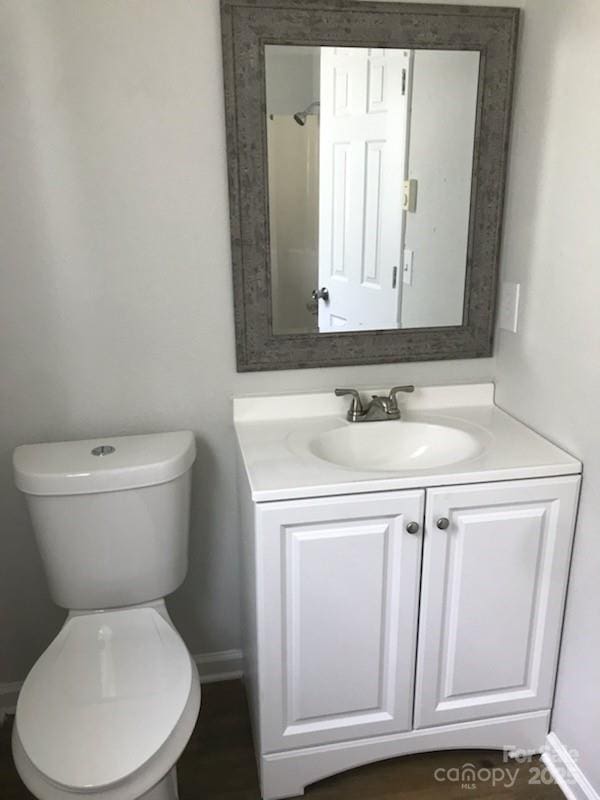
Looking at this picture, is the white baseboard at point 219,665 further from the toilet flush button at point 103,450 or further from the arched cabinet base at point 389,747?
the toilet flush button at point 103,450

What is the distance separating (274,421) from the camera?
1814mm

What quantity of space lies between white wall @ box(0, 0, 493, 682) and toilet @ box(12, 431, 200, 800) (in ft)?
0.50

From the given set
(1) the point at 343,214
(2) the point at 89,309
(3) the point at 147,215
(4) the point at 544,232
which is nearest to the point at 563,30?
(4) the point at 544,232

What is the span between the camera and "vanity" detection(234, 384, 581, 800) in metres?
1.45

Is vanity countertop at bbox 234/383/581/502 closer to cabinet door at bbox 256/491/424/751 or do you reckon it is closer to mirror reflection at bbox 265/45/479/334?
cabinet door at bbox 256/491/424/751

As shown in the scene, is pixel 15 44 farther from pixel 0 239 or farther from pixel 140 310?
pixel 140 310

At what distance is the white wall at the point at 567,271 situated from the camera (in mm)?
1433

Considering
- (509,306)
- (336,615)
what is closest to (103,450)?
(336,615)

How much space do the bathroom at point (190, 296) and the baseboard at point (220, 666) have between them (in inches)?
5.1

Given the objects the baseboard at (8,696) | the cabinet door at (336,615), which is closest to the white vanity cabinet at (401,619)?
the cabinet door at (336,615)

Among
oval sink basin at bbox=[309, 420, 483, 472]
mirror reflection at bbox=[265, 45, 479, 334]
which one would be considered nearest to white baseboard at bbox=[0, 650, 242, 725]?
oval sink basin at bbox=[309, 420, 483, 472]

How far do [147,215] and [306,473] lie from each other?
0.75m

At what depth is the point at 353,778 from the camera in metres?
1.70

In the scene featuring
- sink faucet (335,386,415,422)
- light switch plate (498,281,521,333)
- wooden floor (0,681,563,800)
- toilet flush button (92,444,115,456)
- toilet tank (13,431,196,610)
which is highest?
light switch plate (498,281,521,333)
